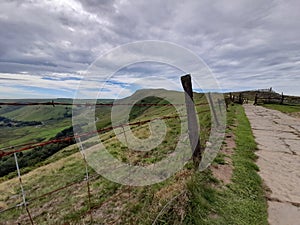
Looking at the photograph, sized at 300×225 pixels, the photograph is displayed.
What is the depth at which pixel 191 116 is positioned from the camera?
462 cm

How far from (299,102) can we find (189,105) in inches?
1564

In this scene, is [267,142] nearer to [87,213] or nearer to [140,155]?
[140,155]

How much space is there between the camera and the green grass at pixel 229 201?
335cm

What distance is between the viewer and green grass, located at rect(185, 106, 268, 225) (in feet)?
11.0

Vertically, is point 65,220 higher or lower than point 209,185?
lower

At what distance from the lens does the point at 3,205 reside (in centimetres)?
618

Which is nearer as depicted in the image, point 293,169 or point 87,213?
point 87,213

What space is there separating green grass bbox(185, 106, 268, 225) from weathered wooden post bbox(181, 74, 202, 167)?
1.77 feet

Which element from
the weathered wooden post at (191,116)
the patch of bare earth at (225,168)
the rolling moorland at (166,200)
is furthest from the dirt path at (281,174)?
the weathered wooden post at (191,116)

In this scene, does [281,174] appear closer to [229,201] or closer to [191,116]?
[229,201]

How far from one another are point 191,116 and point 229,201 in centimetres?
200

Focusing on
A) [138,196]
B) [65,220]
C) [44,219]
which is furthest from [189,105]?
[44,219]

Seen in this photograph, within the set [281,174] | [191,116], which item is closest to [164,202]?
[191,116]

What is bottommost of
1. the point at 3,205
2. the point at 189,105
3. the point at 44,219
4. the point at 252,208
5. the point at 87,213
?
the point at 3,205
